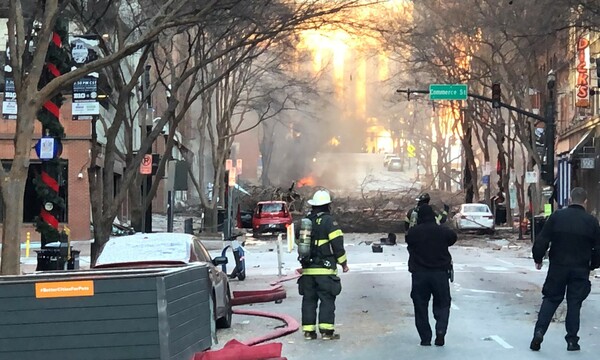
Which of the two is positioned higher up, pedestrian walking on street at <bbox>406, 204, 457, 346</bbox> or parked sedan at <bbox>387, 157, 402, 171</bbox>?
parked sedan at <bbox>387, 157, 402, 171</bbox>

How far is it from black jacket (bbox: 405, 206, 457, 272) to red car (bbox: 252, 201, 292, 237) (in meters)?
31.0

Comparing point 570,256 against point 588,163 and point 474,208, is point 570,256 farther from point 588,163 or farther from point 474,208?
point 474,208

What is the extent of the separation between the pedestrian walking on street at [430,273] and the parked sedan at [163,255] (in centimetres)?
267

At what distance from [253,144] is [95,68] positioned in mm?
84053

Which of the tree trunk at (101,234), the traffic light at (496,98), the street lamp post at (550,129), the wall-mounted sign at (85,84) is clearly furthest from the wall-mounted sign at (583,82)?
the wall-mounted sign at (85,84)

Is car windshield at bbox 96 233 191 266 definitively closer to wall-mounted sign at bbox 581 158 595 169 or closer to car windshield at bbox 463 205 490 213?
wall-mounted sign at bbox 581 158 595 169

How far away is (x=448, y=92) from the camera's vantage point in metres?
32.8

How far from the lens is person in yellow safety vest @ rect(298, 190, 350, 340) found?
1135cm

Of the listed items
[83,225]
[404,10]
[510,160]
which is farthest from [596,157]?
[83,225]

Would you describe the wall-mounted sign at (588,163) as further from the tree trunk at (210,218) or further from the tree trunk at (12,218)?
the tree trunk at (12,218)

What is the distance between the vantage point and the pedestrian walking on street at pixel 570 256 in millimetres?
10203

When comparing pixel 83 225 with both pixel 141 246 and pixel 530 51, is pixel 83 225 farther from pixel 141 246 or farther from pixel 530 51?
pixel 141 246

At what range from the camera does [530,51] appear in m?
34.1

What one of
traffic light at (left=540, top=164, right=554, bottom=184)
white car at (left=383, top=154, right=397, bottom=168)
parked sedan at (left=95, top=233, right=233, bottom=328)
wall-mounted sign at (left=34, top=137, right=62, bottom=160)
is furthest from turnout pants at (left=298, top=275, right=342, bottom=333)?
white car at (left=383, top=154, right=397, bottom=168)
